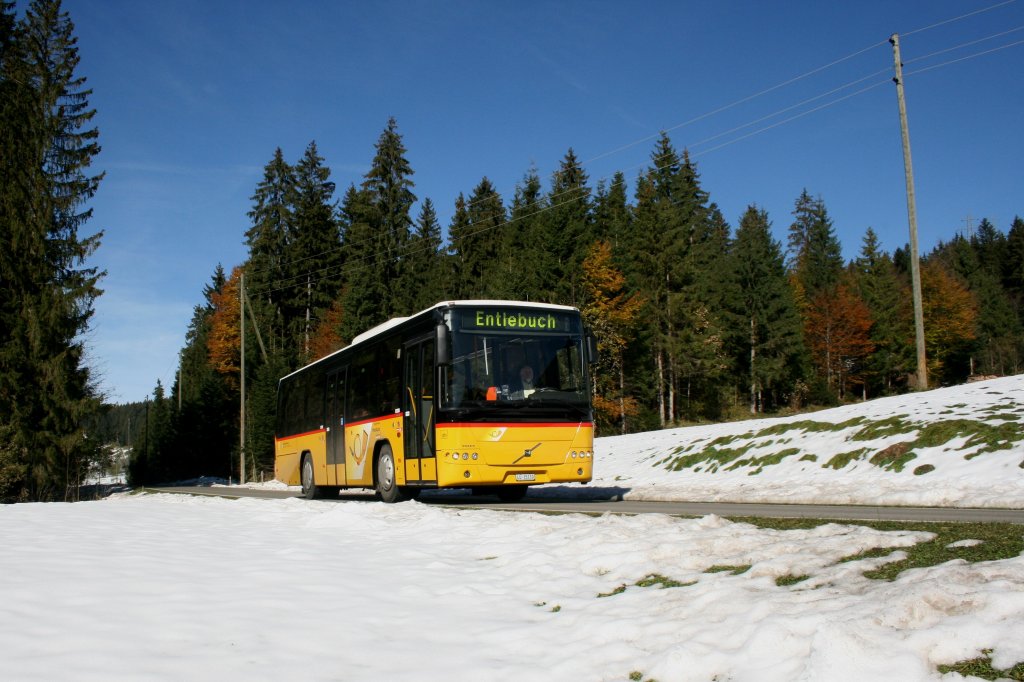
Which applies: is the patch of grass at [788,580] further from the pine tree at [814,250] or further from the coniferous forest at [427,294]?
the pine tree at [814,250]

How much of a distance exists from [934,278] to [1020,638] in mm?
82421

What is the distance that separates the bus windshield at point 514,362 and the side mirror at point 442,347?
19 centimetres

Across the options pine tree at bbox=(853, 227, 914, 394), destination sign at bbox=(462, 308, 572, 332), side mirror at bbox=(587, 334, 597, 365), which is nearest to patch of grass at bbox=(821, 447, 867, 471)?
side mirror at bbox=(587, 334, 597, 365)

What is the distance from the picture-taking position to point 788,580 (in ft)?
17.0

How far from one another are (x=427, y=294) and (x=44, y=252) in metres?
31.2

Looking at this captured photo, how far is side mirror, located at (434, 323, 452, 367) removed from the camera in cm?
1430

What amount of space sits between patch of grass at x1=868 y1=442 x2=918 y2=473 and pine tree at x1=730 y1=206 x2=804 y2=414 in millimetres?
47535

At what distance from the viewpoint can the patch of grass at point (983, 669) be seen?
10.6 ft

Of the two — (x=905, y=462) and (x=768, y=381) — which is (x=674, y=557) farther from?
(x=768, y=381)

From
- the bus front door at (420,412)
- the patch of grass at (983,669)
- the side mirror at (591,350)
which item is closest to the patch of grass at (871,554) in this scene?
the patch of grass at (983,669)

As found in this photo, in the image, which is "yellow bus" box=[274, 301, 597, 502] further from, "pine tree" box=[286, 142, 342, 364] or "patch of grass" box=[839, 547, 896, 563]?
"pine tree" box=[286, 142, 342, 364]

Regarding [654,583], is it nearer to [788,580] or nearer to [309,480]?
[788,580]

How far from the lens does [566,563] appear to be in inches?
266

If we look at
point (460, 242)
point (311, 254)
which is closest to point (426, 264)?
point (460, 242)
